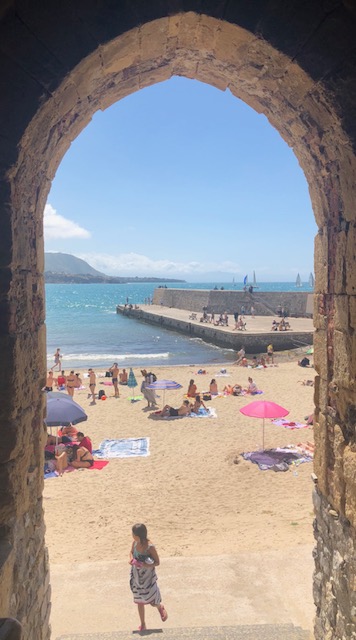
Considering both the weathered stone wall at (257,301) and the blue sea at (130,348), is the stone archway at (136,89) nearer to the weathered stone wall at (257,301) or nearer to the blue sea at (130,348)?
the blue sea at (130,348)

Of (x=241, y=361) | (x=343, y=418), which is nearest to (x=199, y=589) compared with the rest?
(x=343, y=418)

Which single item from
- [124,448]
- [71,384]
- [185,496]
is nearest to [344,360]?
[185,496]

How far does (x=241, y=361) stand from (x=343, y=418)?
77.0 ft

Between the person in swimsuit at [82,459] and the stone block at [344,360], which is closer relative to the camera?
the stone block at [344,360]

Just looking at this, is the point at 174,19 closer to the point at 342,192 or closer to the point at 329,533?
the point at 342,192

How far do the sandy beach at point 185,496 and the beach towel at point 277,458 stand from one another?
0.21 m

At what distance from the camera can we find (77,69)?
2.96 metres

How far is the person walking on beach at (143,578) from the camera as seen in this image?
5023 mm

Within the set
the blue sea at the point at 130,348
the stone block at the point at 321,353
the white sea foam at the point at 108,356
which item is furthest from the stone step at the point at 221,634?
the white sea foam at the point at 108,356

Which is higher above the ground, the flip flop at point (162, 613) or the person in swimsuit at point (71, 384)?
the flip flop at point (162, 613)

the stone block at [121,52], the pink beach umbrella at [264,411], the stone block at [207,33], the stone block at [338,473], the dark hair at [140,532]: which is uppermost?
the stone block at [207,33]

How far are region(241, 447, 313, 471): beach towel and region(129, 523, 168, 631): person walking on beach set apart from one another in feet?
19.5

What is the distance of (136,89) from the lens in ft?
13.7

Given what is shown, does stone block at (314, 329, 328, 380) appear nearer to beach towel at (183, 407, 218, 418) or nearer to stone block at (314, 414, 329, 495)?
stone block at (314, 414, 329, 495)
